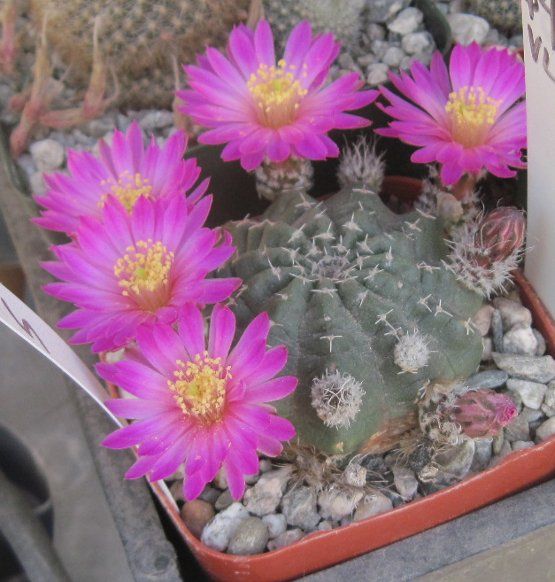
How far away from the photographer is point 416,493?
68 cm

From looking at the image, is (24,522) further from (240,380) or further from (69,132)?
(69,132)

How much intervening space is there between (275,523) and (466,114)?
40 cm

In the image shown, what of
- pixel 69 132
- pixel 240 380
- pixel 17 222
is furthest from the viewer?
pixel 69 132

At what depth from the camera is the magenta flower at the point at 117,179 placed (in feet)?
2.34

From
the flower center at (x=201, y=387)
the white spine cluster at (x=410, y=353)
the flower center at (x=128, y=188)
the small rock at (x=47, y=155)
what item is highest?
the flower center at (x=128, y=188)

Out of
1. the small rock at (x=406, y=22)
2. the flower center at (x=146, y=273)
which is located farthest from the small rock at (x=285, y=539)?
the small rock at (x=406, y=22)

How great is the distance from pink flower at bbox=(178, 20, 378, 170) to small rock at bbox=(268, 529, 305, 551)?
31 cm

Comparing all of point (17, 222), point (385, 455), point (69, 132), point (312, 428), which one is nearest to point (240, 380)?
point (312, 428)

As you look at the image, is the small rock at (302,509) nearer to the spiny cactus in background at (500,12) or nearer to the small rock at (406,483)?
the small rock at (406,483)

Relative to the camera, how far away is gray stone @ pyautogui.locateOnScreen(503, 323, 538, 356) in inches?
28.8

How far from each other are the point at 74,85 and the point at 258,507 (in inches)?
27.5

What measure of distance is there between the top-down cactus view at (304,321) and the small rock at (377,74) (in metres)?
0.21

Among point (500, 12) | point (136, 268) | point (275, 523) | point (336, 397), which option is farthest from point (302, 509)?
point (500, 12)

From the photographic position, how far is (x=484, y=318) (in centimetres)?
75
